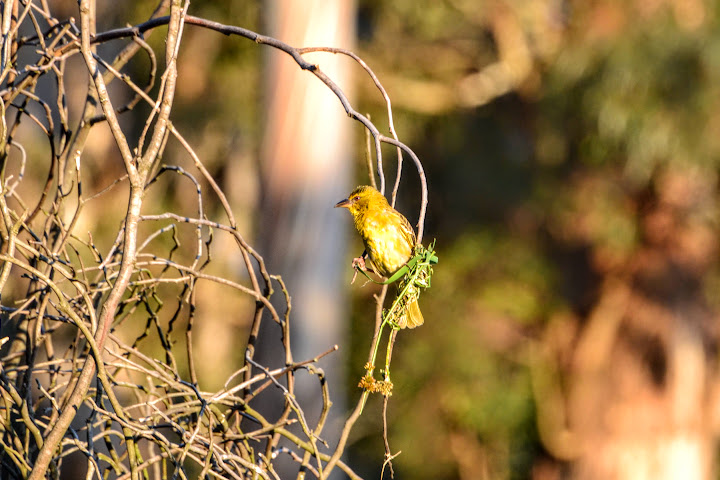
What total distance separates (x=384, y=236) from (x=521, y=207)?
22.8ft

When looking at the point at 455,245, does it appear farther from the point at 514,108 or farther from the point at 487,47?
the point at 487,47

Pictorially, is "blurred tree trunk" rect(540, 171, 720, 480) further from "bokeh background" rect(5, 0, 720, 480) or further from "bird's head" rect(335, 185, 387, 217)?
"bird's head" rect(335, 185, 387, 217)

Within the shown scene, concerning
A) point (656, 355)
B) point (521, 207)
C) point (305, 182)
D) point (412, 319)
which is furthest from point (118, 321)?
point (521, 207)

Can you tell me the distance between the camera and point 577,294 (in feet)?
26.4

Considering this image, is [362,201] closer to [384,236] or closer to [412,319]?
[384,236]

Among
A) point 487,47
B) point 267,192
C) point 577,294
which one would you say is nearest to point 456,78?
point 487,47

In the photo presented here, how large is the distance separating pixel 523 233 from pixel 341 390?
399cm

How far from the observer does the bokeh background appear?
6555 millimetres

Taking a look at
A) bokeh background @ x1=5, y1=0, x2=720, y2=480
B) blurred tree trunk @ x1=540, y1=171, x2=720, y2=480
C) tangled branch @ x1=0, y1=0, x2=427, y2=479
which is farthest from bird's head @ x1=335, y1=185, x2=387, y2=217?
blurred tree trunk @ x1=540, y1=171, x2=720, y2=480

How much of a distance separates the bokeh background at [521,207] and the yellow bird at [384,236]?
131 inches

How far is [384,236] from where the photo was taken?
176 cm

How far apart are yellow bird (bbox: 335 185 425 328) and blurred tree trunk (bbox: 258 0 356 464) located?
3.11 m

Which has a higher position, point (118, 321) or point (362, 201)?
point (362, 201)

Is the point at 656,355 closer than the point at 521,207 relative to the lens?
Yes
